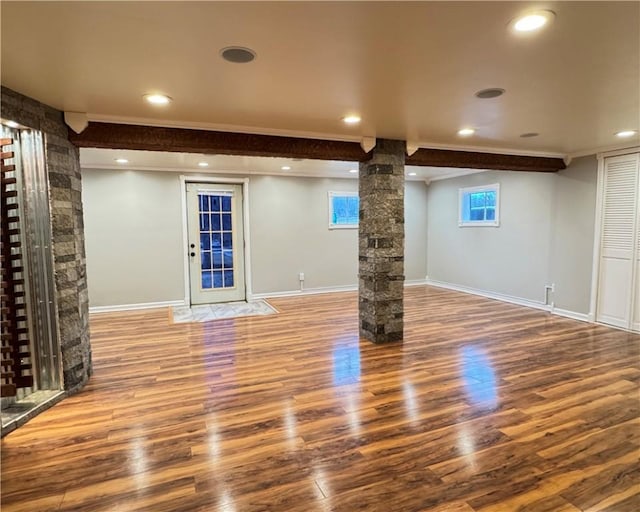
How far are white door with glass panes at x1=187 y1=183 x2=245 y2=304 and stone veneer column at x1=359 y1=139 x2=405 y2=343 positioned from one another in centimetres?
295

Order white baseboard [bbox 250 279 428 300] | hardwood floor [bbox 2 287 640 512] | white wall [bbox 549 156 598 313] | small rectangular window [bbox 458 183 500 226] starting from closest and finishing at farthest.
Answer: hardwood floor [bbox 2 287 640 512]
white wall [bbox 549 156 598 313]
small rectangular window [bbox 458 183 500 226]
white baseboard [bbox 250 279 428 300]

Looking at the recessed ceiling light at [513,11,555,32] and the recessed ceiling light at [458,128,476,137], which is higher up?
the recessed ceiling light at [458,128,476,137]

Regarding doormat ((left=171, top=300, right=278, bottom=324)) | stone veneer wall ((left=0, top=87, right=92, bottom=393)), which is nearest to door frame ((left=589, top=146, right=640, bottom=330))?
doormat ((left=171, top=300, right=278, bottom=324))

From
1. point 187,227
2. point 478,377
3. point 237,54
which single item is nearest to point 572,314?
point 478,377

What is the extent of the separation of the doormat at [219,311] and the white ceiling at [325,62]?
3024 millimetres

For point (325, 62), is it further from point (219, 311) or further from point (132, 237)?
point (132, 237)

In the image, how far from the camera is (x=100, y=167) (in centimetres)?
560

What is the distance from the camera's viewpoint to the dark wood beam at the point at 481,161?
14.3 ft

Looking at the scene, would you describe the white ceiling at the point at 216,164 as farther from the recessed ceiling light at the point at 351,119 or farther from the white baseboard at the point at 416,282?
the white baseboard at the point at 416,282

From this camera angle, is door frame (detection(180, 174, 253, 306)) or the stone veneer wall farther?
door frame (detection(180, 174, 253, 306))

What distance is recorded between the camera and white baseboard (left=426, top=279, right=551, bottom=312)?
18.7ft

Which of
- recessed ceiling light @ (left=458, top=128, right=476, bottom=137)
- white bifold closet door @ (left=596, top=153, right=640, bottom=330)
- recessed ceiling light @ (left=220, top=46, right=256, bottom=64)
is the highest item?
recessed ceiling light @ (left=458, top=128, right=476, bottom=137)

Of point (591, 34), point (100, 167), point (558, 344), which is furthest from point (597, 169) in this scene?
point (100, 167)

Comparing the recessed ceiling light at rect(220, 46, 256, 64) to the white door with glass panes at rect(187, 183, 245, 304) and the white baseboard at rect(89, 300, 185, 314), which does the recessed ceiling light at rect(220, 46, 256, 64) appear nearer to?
the white door with glass panes at rect(187, 183, 245, 304)
